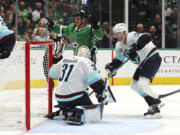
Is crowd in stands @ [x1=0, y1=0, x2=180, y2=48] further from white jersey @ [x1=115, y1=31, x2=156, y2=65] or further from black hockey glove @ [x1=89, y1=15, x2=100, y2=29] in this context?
white jersey @ [x1=115, y1=31, x2=156, y2=65]

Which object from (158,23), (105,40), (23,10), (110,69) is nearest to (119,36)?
(110,69)

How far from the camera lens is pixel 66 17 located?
786 centimetres

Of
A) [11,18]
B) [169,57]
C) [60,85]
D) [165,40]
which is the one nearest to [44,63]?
[60,85]

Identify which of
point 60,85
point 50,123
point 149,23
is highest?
point 149,23

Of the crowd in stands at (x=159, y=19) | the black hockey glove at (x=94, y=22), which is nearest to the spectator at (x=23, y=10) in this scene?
the crowd in stands at (x=159, y=19)

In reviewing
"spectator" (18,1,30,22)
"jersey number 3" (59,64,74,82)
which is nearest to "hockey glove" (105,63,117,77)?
"jersey number 3" (59,64,74,82)

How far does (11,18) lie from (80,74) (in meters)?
4.12

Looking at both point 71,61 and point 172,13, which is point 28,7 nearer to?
point 172,13

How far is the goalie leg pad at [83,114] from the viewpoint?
3.42 meters

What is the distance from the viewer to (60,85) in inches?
139

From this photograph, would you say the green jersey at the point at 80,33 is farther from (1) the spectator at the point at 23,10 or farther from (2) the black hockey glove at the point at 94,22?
(1) the spectator at the point at 23,10

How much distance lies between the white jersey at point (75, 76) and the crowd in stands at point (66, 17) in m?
3.94

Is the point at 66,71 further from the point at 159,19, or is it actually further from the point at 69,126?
the point at 159,19

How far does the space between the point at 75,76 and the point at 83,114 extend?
0.33 m
